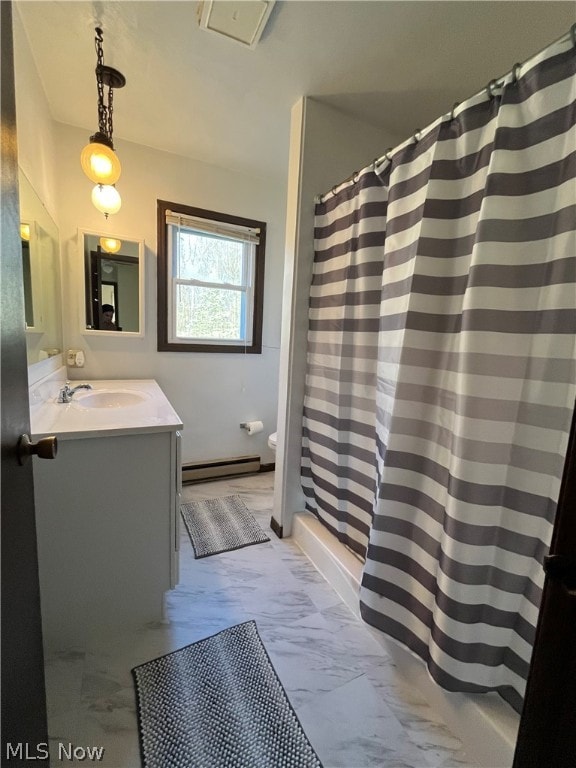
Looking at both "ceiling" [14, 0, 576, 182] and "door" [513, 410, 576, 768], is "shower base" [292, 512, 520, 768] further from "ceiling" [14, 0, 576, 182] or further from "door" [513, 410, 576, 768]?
"ceiling" [14, 0, 576, 182]

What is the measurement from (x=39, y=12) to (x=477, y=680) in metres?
2.83

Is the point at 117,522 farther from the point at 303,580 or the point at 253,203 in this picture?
the point at 253,203

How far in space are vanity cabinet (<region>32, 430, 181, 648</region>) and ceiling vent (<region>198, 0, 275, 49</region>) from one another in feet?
5.25

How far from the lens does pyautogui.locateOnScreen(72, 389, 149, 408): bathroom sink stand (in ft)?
6.01

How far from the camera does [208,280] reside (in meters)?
2.57

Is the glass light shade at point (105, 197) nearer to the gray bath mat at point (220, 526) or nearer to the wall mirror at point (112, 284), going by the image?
the wall mirror at point (112, 284)

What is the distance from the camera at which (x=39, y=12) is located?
1291 mm

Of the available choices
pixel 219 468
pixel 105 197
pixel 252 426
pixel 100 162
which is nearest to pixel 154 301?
pixel 105 197

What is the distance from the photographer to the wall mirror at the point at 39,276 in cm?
140

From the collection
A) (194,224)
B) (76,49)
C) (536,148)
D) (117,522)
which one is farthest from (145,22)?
(117,522)

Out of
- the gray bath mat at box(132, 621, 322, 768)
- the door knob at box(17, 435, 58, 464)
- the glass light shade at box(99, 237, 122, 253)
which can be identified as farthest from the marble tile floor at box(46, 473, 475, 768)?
the glass light shade at box(99, 237, 122, 253)

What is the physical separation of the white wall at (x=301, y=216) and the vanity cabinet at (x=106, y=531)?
0.75m

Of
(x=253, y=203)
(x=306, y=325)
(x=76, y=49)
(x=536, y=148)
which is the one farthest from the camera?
(x=253, y=203)

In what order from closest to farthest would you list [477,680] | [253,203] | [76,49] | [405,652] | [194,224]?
1. [477,680]
2. [405,652]
3. [76,49]
4. [194,224]
5. [253,203]
